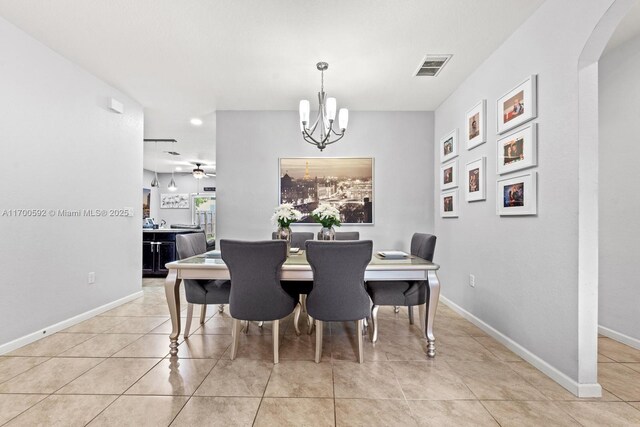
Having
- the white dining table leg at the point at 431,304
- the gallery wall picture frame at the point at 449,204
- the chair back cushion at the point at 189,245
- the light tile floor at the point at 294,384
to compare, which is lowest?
the light tile floor at the point at 294,384

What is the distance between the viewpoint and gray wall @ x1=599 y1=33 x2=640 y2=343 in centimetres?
255

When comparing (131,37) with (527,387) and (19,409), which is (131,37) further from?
(527,387)

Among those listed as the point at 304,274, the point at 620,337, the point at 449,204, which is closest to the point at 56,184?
the point at 304,274

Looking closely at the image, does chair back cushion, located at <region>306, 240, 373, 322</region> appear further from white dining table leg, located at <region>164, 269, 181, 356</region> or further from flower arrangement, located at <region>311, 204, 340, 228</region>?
white dining table leg, located at <region>164, 269, 181, 356</region>

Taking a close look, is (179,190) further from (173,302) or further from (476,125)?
(476,125)

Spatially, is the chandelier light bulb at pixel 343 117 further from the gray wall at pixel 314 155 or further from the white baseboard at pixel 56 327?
the white baseboard at pixel 56 327

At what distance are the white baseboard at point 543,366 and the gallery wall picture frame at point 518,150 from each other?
4.54 feet

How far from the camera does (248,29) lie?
2484mm

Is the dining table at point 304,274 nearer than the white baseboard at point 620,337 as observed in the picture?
Yes

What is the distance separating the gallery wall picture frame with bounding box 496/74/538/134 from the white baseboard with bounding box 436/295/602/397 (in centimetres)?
173

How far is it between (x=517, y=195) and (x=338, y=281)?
1569 millimetres

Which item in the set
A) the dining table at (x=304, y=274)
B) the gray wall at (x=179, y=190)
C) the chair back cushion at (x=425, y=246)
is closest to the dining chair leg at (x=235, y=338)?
the dining table at (x=304, y=274)

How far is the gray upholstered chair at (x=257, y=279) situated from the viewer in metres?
2.11

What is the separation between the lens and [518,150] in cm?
238
